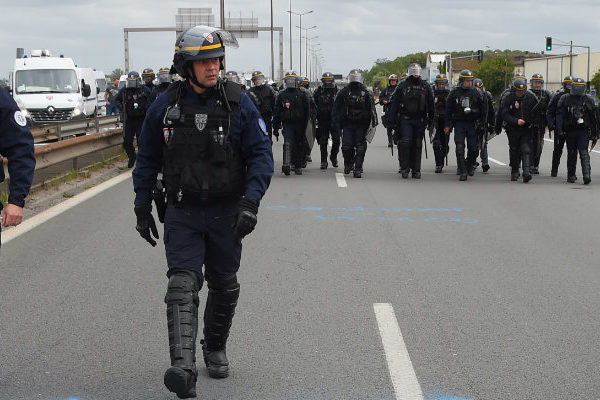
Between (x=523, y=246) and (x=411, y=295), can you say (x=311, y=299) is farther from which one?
(x=523, y=246)

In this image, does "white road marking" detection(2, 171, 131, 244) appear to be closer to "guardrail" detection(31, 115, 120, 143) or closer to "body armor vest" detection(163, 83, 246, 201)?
"guardrail" detection(31, 115, 120, 143)

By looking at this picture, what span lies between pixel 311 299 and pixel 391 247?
8.72 ft

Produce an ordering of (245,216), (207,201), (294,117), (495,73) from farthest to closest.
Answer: (495,73), (294,117), (207,201), (245,216)

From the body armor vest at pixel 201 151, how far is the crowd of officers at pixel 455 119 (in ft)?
40.8

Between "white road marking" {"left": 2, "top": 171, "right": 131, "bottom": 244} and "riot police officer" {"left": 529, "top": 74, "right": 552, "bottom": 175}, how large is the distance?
22.7ft

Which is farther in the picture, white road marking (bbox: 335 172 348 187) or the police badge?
white road marking (bbox: 335 172 348 187)

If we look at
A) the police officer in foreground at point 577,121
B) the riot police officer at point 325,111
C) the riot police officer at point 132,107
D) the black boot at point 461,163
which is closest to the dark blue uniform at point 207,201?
the black boot at point 461,163

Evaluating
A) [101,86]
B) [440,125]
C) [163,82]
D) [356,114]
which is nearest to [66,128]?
[163,82]

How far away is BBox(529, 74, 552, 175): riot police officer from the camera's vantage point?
17.7m

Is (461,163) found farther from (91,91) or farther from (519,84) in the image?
(91,91)

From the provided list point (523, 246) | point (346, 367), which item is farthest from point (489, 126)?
point (346, 367)

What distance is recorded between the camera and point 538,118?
17.7 metres

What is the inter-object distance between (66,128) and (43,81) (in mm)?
10207

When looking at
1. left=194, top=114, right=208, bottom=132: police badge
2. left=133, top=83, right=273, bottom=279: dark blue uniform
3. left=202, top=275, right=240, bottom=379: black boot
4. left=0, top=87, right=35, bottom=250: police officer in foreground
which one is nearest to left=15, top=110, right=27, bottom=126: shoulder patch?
left=0, top=87, right=35, bottom=250: police officer in foreground
